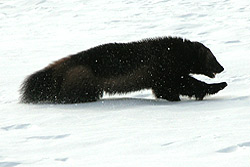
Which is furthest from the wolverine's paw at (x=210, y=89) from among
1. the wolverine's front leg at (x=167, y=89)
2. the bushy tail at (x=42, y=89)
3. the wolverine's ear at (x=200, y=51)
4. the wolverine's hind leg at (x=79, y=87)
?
the bushy tail at (x=42, y=89)

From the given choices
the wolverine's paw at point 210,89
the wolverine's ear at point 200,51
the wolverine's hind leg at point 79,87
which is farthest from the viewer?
the wolverine's ear at point 200,51

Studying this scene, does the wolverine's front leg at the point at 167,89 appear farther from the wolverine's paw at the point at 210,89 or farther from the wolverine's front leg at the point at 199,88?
the wolverine's paw at the point at 210,89

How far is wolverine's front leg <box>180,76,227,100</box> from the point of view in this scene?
567 cm

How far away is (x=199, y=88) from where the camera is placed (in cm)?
567

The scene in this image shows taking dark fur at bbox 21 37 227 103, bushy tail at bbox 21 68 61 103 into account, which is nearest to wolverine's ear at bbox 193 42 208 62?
dark fur at bbox 21 37 227 103

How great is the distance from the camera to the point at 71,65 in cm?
557

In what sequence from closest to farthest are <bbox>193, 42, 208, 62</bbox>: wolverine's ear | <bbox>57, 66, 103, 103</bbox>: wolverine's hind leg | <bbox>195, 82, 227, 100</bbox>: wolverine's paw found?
<bbox>57, 66, 103, 103</bbox>: wolverine's hind leg < <bbox>195, 82, 227, 100</bbox>: wolverine's paw < <bbox>193, 42, 208, 62</bbox>: wolverine's ear

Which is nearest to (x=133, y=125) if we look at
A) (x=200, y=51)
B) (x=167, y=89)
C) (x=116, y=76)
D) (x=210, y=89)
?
(x=116, y=76)

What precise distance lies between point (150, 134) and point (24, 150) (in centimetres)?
83

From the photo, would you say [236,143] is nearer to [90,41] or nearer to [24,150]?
[24,150]

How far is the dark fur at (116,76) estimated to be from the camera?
5477 mm

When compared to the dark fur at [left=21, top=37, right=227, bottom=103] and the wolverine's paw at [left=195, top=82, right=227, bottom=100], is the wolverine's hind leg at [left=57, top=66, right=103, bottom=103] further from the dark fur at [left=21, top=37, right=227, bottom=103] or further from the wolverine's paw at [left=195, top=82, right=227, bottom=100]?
the wolverine's paw at [left=195, top=82, right=227, bottom=100]

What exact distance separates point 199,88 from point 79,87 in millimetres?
1262

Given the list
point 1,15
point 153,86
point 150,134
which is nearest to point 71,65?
point 153,86
